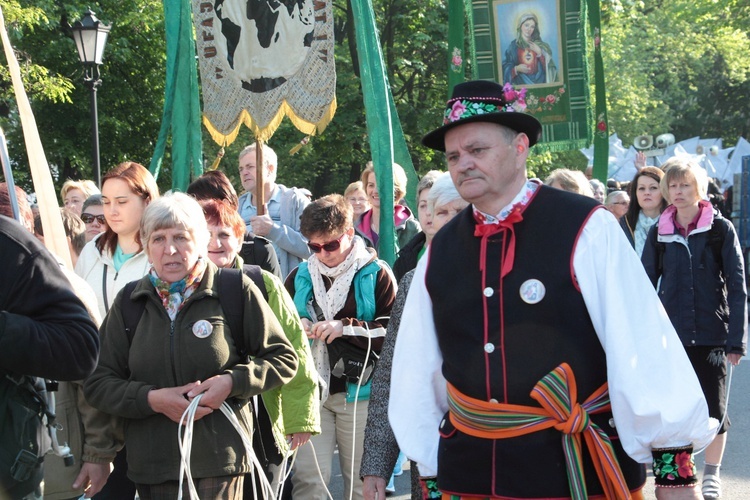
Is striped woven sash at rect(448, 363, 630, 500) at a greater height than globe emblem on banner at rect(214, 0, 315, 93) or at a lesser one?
lesser

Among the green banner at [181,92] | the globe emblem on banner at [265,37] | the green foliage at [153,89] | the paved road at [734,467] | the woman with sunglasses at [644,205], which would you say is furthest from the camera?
the green foliage at [153,89]

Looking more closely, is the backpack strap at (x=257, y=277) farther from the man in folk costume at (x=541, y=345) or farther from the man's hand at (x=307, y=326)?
the man in folk costume at (x=541, y=345)

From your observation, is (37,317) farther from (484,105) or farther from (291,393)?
(291,393)

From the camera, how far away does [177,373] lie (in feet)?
12.5

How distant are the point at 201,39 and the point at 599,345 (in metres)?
4.65

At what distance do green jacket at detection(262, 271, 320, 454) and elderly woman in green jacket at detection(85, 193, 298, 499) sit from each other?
252 mm

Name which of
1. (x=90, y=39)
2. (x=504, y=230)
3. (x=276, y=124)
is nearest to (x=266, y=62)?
(x=276, y=124)

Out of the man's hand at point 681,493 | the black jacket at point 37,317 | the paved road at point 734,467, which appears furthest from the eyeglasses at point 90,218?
the man's hand at point 681,493

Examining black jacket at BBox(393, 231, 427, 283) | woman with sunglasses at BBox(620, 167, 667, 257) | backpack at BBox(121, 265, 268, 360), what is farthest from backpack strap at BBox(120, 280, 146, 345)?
woman with sunglasses at BBox(620, 167, 667, 257)

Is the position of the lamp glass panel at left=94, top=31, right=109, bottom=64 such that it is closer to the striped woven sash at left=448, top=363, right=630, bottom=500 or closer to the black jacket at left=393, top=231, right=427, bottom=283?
the black jacket at left=393, top=231, right=427, bottom=283

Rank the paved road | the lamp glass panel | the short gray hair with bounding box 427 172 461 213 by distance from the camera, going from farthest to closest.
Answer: the lamp glass panel → the paved road → the short gray hair with bounding box 427 172 461 213

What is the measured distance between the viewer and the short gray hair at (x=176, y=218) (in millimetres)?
3932

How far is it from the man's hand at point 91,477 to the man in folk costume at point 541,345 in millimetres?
1555

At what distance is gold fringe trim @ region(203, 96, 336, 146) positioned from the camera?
6.53m
